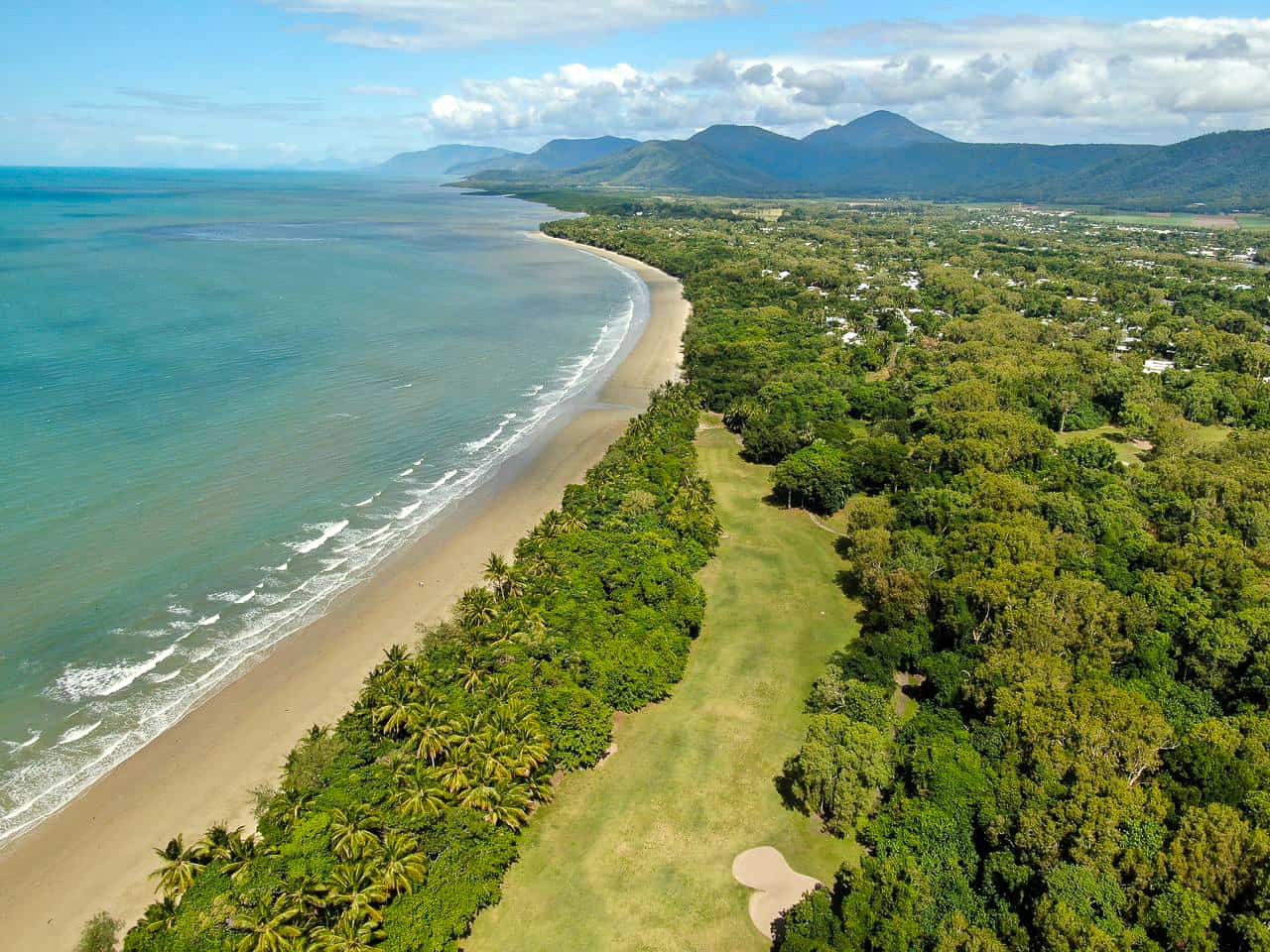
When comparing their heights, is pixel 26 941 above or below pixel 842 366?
below

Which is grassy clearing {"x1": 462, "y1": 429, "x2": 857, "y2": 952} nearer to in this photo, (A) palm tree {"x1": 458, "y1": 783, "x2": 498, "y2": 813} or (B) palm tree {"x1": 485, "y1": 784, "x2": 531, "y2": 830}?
(B) palm tree {"x1": 485, "y1": 784, "x2": 531, "y2": 830}

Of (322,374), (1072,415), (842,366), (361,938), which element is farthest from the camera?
(842,366)

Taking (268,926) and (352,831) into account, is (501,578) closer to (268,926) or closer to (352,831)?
(352,831)

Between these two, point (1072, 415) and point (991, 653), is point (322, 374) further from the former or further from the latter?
point (1072, 415)

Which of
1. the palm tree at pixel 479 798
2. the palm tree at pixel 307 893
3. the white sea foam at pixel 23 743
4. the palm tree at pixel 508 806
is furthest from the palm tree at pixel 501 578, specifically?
the white sea foam at pixel 23 743

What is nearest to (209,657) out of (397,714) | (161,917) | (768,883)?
(397,714)

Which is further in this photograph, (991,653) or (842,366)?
(842,366)

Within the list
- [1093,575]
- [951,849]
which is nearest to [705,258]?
[1093,575]

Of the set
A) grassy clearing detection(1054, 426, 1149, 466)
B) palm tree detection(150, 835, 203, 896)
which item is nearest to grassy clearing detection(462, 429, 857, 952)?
palm tree detection(150, 835, 203, 896)

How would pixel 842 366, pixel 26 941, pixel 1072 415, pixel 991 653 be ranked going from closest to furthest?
pixel 26 941 → pixel 991 653 → pixel 1072 415 → pixel 842 366
